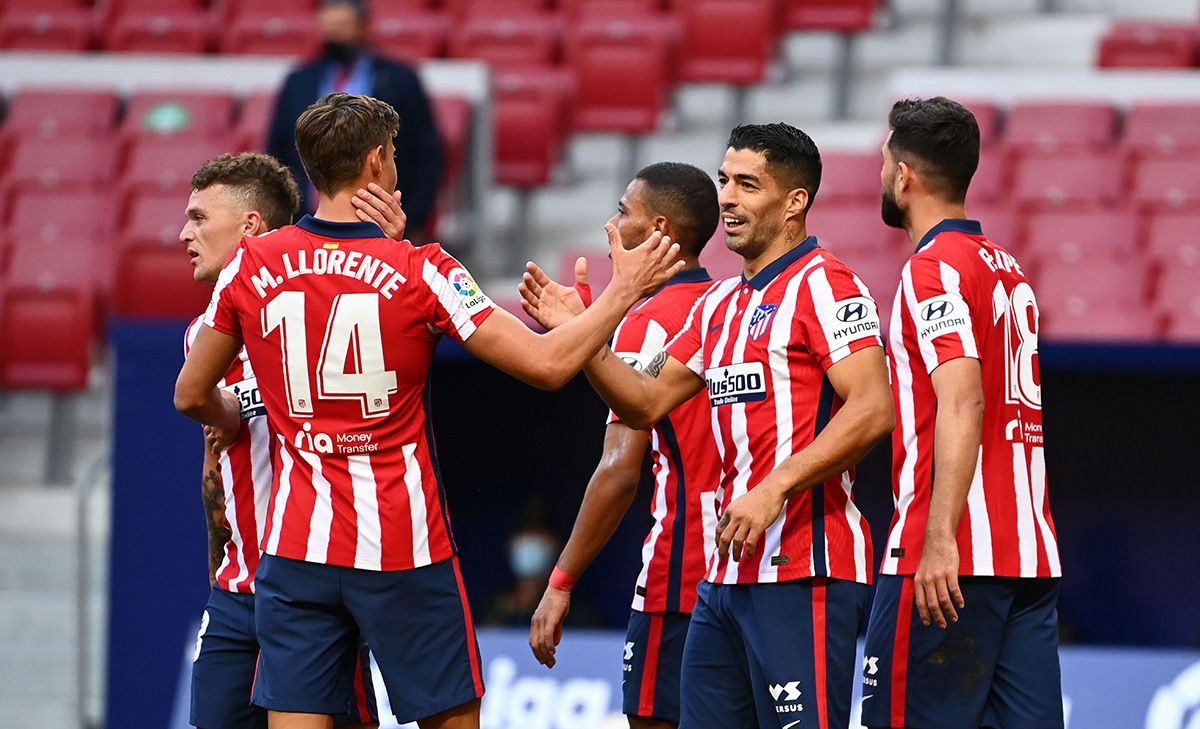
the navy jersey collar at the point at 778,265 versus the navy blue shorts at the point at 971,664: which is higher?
the navy jersey collar at the point at 778,265

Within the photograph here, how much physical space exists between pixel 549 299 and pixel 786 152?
2.46ft

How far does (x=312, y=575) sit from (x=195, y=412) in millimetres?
532

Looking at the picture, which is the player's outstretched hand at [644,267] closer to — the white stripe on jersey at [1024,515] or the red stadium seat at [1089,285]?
the white stripe on jersey at [1024,515]

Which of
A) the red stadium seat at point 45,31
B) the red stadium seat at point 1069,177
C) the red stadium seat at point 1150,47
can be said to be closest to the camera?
the red stadium seat at point 1069,177

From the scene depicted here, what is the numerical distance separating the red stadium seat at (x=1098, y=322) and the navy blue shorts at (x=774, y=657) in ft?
15.2

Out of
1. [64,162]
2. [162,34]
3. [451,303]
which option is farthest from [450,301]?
[162,34]

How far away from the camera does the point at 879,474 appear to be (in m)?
7.96

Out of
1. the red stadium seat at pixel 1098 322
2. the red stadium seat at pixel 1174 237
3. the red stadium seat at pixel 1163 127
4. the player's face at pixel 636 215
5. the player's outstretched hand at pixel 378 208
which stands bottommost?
the player's outstretched hand at pixel 378 208

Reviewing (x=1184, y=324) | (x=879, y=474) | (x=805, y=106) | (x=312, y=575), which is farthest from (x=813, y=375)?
(x=805, y=106)

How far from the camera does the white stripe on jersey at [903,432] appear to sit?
463cm

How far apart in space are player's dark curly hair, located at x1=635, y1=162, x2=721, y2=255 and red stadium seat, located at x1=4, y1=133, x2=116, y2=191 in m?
6.76

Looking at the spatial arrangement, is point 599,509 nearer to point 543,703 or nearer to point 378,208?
point 378,208

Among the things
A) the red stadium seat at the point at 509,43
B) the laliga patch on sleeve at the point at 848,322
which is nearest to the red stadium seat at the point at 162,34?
the red stadium seat at the point at 509,43

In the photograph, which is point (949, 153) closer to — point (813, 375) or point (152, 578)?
point (813, 375)
